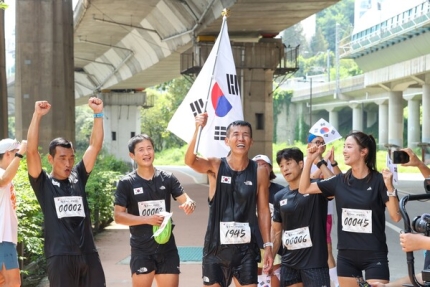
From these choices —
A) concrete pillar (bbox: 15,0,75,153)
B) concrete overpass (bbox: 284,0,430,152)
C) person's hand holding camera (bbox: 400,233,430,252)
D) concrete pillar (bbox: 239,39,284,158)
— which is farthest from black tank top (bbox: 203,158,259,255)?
concrete overpass (bbox: 284,0,430,152)

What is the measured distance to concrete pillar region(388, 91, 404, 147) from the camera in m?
75.2

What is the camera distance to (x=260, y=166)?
8.33 m

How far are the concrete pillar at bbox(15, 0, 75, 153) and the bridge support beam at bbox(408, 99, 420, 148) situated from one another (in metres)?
53.4

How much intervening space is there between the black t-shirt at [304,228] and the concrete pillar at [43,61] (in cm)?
2072

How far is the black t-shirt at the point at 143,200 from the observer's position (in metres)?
8.28

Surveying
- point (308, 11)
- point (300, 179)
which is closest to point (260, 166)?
point (300, 179)

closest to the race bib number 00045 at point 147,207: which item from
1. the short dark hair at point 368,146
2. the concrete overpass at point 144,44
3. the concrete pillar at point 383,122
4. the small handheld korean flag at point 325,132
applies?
the short dark hair at point 368,146

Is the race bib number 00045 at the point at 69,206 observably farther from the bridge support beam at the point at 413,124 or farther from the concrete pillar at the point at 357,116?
the concrete pillar at the point at 357,116

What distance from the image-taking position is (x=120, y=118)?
73.6 m

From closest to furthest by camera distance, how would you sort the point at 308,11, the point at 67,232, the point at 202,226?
the point at 67,232 → the point at 202,226 → the point at 308,11

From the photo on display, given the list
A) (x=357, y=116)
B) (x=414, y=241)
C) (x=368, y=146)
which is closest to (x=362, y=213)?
(x=368, y=146)

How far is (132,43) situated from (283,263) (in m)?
44.4

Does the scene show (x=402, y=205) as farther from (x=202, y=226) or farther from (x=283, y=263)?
(x=202, y=226)

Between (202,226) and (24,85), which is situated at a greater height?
(24,85)
